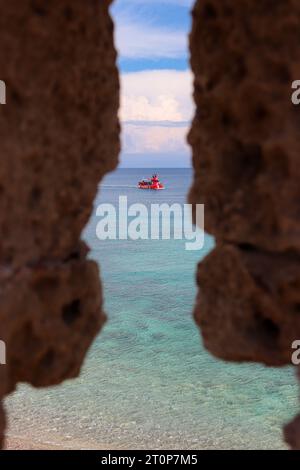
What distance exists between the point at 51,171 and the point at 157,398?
5227 mm

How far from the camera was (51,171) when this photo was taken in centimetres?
192

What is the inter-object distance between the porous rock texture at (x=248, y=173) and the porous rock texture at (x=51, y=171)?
15.7 inches

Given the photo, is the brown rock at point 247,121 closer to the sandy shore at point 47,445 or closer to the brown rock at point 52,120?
the brown rock at point 52,120

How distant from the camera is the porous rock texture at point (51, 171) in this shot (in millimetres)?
1789

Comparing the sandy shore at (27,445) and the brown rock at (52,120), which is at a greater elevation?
the brown rock at (52,120)

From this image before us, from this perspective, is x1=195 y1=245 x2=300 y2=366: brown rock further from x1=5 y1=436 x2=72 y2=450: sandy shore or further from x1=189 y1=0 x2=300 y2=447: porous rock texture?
x1=5 y1=436 x2=72 y2=450: sandy shore

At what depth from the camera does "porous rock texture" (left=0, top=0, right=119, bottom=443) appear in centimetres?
179

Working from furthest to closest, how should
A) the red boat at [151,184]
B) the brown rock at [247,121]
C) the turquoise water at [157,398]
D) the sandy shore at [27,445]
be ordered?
the red boat at [151,184] → the turquoise water at [157,398] → the sandy shore at [27,445] → the brown rock at [247,121]

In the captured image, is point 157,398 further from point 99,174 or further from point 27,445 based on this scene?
point 99,174

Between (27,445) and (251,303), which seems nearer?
(251,303)

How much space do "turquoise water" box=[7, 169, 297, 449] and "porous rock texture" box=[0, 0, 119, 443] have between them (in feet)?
12.6

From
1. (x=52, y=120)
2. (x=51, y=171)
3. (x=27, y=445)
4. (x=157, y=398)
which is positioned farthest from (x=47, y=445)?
(x=52, y=120)

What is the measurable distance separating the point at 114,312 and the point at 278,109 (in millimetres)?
8124

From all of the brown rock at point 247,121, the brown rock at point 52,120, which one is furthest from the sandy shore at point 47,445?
the brown rock at point 247,121
